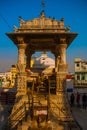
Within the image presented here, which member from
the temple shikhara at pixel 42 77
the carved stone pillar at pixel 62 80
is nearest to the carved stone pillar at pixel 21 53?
the temple shikhara at pixel 42 77

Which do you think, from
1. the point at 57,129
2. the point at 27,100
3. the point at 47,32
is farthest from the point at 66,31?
the point at 57,129

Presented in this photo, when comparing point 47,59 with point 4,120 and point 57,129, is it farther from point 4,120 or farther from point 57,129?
point 57,129

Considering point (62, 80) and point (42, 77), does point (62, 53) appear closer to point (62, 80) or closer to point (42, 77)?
point (62, 80)

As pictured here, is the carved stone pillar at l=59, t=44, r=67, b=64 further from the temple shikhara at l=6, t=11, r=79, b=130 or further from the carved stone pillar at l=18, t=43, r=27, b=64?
the carved stone pillar at l=18, t=43, r=27, b=64

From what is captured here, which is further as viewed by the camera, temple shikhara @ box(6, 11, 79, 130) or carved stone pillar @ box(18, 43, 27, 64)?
carved stone pillar @ box(18, 43, 27, 64)

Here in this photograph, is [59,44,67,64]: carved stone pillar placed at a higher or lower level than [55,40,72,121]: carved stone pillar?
higher

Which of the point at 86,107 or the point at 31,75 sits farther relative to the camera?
the point at 86,107

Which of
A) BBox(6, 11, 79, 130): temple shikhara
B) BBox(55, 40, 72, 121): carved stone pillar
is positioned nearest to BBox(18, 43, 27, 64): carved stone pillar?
BBox(6, 11, 79, 130): temple shikhara

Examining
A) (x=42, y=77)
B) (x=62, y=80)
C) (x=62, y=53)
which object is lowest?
(x=62, y=80)

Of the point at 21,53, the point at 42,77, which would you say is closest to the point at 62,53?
the point at 42,77

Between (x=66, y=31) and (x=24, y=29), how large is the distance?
2618 millimetres

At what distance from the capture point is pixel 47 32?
17.0 m

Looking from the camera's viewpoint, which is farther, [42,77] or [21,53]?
[42,77]

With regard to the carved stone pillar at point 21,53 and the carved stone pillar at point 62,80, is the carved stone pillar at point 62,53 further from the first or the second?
the carved stone pillar at point 21,53
